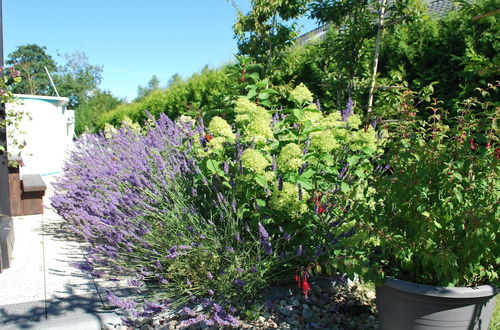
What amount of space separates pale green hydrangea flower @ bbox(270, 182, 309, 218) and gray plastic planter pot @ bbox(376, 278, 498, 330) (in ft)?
2.15

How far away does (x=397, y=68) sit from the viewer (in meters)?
5.31

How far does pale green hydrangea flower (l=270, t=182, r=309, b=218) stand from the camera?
2441 millimetres

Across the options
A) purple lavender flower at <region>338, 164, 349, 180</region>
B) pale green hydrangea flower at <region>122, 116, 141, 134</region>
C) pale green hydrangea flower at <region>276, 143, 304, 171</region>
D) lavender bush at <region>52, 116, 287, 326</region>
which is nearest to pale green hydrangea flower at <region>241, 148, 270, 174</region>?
pale green hydrangea flower at <region>276, 143, 304, 171</region>

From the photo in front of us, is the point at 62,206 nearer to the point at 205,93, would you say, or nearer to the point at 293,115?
the point at 293,115

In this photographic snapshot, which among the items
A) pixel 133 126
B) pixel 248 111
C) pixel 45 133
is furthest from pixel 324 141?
pixel 45 133

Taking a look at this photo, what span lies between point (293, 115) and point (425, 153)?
2.99 feet

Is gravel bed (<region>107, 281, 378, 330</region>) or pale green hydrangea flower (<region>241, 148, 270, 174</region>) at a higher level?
pale green hydrangea flower (<region>241, 148, 270, 174</region>)

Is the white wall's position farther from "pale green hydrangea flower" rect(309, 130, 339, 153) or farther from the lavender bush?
"pale green hydrangea flower" rect(309, 130, 339, 153)

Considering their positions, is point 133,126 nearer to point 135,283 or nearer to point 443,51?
point 135,283

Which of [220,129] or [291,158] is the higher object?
[220,129]

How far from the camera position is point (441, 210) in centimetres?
199

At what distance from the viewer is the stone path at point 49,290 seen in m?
2.48

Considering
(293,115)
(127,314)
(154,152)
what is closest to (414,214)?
(293,115)

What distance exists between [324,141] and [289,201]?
475 millimetres
